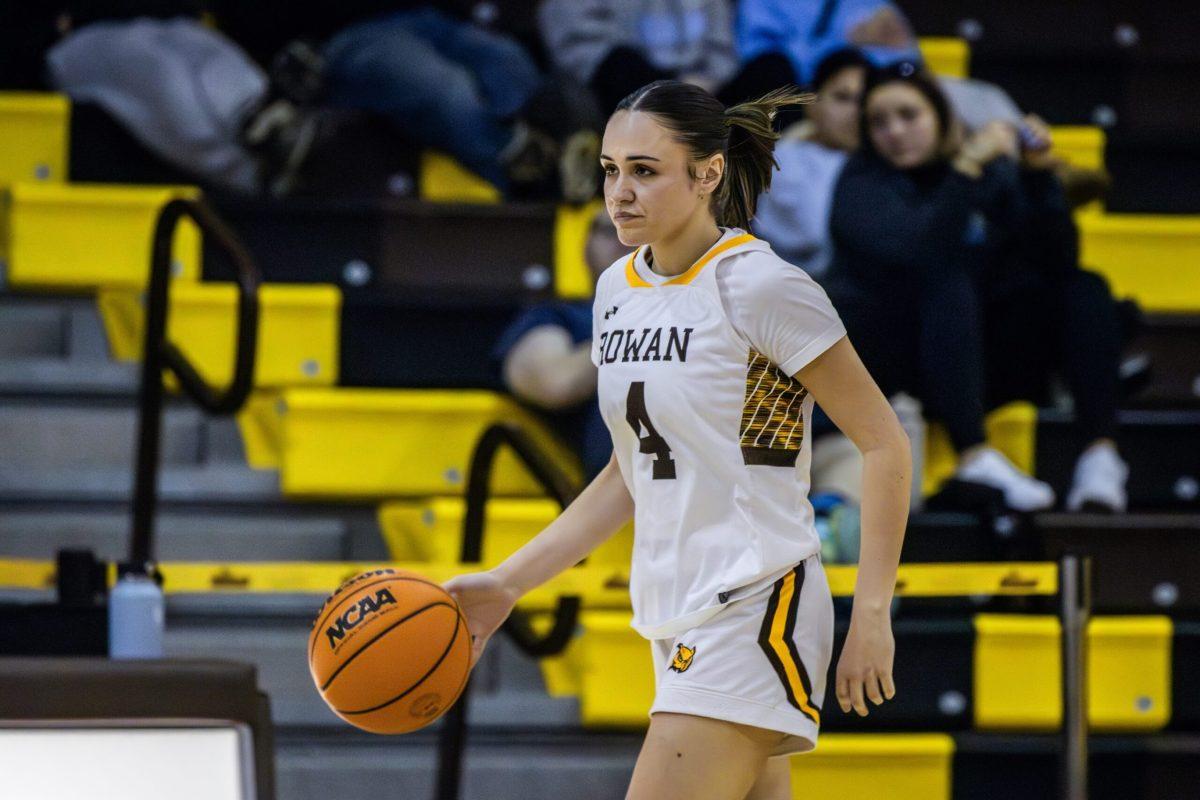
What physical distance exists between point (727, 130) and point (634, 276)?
0.80ft

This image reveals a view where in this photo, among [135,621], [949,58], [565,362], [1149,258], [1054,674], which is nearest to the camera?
[135,621]

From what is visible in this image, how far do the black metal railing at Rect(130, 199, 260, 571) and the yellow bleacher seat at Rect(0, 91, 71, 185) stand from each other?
57.5 inches

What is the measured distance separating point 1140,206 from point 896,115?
1769 mm

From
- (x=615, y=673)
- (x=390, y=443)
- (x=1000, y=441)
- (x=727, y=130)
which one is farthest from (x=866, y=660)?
(x=1000, y=441)

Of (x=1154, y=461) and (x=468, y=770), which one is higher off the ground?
(x=1154, y=461)

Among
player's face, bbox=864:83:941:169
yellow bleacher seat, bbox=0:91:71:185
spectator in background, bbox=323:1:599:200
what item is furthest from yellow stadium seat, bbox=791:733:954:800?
yellow bleacher seat, bbox=0:91:71:185

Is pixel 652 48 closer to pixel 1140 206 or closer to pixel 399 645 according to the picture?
pixel 1140 206

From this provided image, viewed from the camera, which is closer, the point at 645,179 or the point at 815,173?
the point at 645,179

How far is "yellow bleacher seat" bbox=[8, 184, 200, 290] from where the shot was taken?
5.71 metres

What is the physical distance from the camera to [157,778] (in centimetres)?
323

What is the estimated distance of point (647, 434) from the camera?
2.57m

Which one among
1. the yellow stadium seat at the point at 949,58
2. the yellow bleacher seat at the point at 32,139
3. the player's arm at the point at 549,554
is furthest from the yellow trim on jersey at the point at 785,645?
the yellow stadium seat at the point at 949,58

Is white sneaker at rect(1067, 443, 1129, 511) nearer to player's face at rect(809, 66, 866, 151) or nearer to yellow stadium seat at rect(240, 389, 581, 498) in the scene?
player's face at rect(809, 66, 866, 151)

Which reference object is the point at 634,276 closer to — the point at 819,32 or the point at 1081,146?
the point at 819,32
